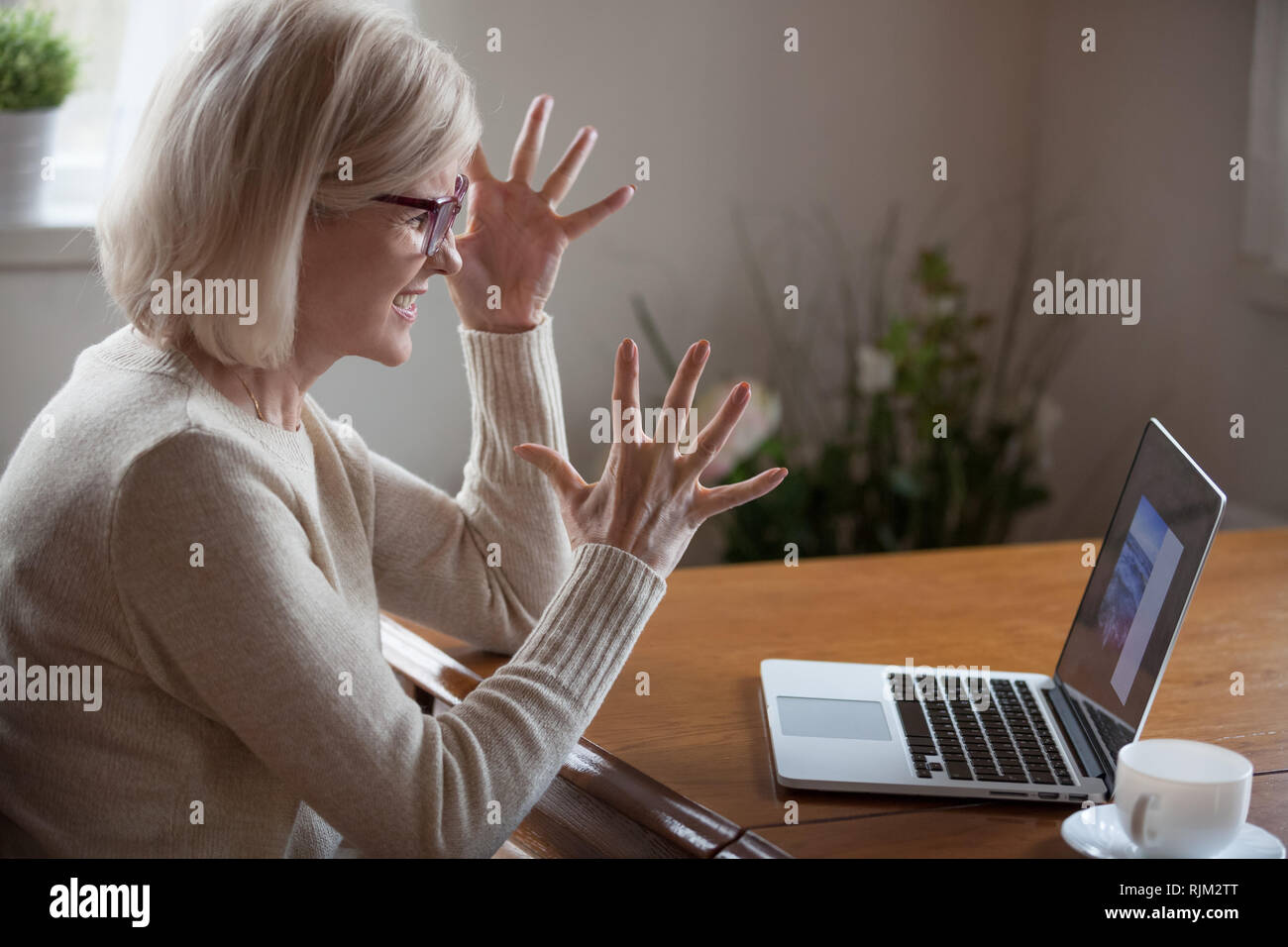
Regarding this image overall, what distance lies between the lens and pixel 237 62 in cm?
105

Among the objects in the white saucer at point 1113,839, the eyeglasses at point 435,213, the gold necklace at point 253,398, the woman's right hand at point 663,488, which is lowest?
the white saucer at point 1113,839

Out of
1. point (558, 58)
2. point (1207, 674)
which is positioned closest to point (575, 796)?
point (1207, 674)

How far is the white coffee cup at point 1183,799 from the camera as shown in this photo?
885mm

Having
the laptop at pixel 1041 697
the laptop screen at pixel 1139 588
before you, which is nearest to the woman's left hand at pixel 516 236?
the laptop at pixel 1041 697

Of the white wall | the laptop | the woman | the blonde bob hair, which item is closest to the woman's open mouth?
the woman

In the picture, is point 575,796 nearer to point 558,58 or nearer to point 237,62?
point 237,62

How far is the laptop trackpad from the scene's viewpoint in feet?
3.73

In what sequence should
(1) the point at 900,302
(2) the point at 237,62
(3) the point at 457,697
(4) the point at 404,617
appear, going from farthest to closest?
(1) the point at 900,302
(4) the point at 404,617
(3) the point at 457,697
(2) the point at 237,62

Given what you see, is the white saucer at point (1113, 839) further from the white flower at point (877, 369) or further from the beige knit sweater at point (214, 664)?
the white flower at point (877, 369)

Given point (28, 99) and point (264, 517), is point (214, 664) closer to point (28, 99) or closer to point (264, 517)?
point (264, 517)

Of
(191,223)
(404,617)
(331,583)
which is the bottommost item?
(404,617)

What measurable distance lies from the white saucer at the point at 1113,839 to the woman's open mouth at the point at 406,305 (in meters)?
0.70

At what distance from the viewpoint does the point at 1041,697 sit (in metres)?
1.22
